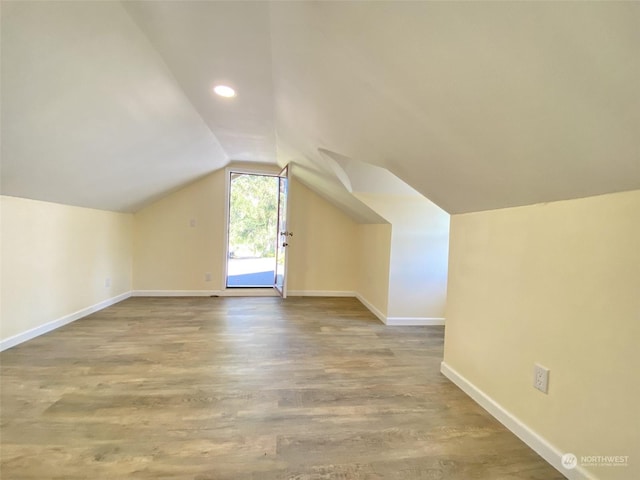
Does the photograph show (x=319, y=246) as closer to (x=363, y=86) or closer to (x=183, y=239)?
(x=183, y=239)

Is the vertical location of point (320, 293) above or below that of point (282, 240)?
below

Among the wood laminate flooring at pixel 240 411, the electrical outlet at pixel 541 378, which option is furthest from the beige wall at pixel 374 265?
Answer: the electrical outlet at pixel 541 378

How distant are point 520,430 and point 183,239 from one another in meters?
4.46

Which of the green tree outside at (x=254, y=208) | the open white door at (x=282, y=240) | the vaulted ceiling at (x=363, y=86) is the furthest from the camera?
the green tree outside at (x=254, y=208)

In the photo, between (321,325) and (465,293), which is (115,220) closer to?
(321,325)

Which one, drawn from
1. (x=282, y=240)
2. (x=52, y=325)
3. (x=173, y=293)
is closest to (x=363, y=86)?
(x=282, y=240)

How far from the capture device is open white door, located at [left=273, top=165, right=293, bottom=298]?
14.0 feet

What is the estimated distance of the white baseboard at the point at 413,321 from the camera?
340 centimetres

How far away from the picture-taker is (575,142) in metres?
1.04

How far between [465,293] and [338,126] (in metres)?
1.47

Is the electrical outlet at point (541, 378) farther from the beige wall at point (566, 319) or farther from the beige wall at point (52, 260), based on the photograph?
the beige wall at point (52, 260)

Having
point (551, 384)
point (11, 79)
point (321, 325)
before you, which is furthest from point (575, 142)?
point (321, 325)

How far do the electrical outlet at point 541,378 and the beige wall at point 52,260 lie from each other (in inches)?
147

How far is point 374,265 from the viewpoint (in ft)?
13.2
